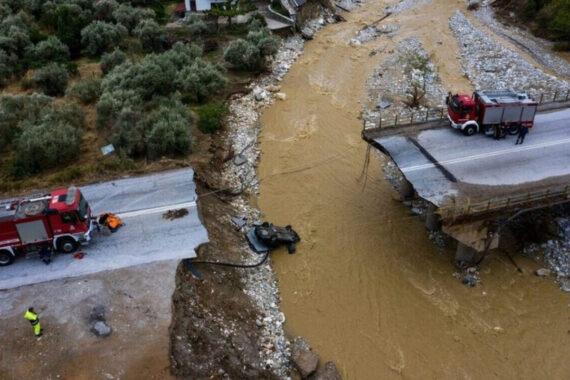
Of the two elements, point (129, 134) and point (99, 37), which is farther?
point (99, 37)

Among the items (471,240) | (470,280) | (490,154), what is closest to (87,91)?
(490,154)

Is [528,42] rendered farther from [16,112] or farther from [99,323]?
[99,323]

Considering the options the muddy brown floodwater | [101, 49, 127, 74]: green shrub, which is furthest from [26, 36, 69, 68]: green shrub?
the muddy brown floodwater

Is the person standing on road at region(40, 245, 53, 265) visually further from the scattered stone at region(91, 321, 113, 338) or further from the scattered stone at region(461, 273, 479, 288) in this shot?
the scattered stone at region(461, 273, 479, 288)

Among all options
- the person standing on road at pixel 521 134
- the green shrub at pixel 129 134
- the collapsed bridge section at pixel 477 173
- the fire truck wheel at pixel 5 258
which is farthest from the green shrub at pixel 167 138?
the person standing on road at pixel 521 134

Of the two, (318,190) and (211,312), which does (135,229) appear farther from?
(318,190)

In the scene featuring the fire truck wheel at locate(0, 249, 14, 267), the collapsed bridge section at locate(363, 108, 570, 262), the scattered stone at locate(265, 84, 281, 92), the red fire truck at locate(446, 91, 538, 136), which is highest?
the red fire truck at locate(446, 91, 538, 136)

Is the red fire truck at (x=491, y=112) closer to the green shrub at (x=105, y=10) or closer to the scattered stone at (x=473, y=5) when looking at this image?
the scattered stone at (x=473, y=5)
